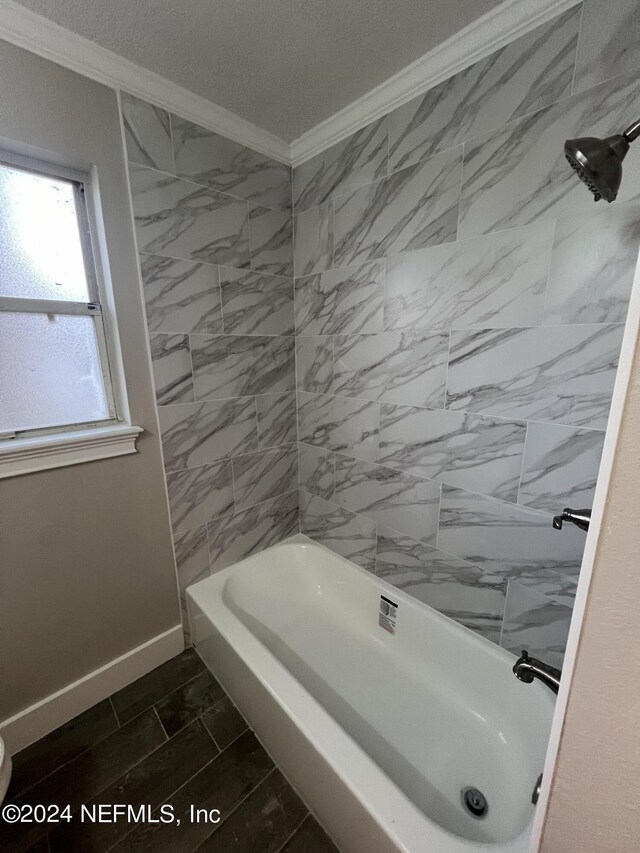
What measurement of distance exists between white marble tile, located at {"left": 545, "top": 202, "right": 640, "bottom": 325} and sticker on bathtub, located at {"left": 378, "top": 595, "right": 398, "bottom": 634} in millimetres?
1322

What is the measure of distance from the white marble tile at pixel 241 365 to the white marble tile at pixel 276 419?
0.05 m

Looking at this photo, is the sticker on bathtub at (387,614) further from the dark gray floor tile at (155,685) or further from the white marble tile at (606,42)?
the white marble tile at (606,42)

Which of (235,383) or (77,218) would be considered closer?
(77,218)

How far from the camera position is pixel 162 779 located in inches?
44.8

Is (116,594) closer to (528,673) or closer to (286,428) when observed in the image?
(286,428)

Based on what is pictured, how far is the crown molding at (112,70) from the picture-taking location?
3.14 ft

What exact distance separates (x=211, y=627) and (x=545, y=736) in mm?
1239

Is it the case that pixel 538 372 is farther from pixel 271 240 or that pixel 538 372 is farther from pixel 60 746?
pixel 60 746

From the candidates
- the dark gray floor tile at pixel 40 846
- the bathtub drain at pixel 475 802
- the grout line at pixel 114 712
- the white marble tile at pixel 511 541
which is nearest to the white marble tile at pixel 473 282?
Result: the white marble tile at pixel 511 541

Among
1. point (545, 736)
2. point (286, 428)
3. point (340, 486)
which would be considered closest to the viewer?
point (545, 736)

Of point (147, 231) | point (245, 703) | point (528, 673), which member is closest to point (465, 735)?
point (528, 673)

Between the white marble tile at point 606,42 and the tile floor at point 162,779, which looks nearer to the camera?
the white marble tile at point 606,42

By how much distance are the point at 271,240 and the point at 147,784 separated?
220 cm

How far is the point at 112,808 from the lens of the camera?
3.49 ft
